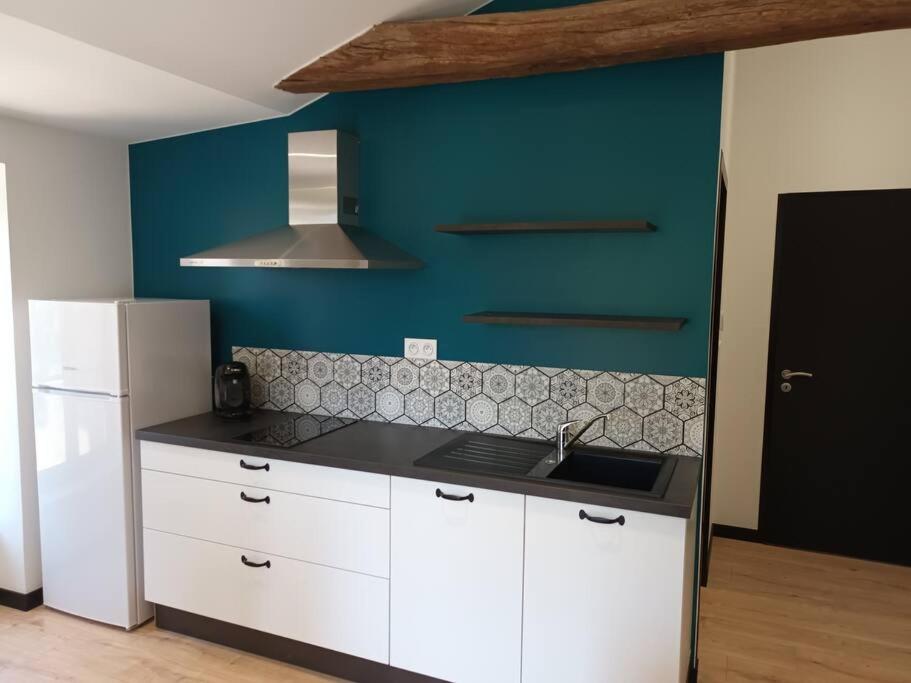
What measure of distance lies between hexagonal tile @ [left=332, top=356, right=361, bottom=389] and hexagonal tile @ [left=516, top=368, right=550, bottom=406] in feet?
2.55

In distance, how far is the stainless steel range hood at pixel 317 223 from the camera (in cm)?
271

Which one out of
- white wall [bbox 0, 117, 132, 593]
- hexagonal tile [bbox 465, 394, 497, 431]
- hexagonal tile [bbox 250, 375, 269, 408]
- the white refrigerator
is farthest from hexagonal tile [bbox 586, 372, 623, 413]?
white wall [bbox 0, 117, 132, 593]

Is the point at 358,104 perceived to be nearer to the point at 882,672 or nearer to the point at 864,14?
the point at 864,14

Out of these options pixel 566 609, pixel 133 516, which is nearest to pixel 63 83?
pixel 133 516

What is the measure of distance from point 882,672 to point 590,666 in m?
1.40

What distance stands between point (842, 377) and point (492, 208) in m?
2.29

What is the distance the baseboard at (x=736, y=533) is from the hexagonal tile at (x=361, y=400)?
2.31m

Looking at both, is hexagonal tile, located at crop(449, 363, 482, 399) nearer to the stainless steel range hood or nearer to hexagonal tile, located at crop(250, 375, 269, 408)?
the stainless steel range hood

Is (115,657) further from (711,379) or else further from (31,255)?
(711,379)

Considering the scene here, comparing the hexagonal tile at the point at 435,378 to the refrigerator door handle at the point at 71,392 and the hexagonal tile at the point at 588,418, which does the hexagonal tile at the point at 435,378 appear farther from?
the refrigerator door handle at the point at 71,392

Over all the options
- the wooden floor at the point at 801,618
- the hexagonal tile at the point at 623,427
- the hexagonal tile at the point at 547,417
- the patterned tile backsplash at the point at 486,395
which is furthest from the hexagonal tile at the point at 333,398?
the wooden floor at the point at 801,618

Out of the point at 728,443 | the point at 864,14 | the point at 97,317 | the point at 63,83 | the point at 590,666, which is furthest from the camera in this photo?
the point at 728,443

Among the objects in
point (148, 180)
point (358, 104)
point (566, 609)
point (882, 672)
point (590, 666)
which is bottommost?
point (882, 672)

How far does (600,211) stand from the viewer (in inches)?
104
